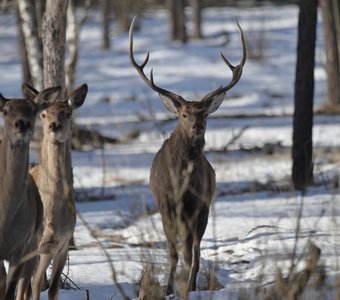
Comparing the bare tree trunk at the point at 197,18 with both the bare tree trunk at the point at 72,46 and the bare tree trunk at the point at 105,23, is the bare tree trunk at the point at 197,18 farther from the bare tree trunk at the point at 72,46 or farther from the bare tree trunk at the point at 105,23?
the bare tree trunk at the point at 72,46

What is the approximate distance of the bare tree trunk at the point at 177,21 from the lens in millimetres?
35438

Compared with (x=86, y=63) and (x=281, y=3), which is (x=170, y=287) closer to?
(x=86, y=63)

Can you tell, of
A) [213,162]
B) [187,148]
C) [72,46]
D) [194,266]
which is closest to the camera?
[194,266]

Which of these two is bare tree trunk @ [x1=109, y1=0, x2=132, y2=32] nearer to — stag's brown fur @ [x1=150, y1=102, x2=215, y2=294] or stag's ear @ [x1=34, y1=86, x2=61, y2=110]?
stag's brown fur @ [x1=150, y1=102, x2=215, y2=294]

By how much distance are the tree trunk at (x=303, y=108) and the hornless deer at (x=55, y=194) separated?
589 centimetres

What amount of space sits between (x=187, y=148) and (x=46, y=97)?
6.33ft

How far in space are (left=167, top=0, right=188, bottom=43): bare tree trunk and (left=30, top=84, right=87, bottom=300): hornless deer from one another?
87.3 feet

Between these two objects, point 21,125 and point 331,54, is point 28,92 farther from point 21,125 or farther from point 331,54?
point 331,54

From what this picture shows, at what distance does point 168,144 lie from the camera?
991 cm

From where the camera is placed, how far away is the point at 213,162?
15.4 meters

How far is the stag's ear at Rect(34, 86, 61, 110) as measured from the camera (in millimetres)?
8047

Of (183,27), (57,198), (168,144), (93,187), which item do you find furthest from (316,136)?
(183,27)

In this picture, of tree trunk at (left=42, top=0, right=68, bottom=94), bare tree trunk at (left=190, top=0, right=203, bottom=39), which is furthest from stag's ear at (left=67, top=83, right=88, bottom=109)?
bare tree trunk at (left=190, top=0, right=203, bottom=39)

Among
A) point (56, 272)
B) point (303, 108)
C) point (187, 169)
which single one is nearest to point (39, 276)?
point (56, 272)
